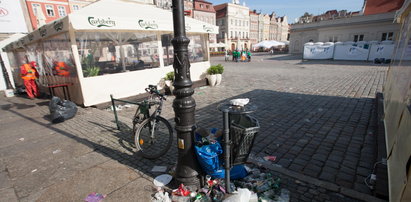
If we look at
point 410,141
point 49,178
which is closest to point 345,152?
point 410,141

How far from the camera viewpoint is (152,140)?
398 centimetres

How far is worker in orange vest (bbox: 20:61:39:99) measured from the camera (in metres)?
9.23

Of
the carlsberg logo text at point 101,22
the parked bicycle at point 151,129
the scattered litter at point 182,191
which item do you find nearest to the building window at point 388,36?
the carlsberg logo text at point 101,22

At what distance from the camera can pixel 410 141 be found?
1.88 m

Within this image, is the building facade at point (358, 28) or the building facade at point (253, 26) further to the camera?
the building facade at point (253, 26)

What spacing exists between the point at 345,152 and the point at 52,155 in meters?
5.60

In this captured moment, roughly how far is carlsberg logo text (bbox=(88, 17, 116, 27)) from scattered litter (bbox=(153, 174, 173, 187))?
550cm

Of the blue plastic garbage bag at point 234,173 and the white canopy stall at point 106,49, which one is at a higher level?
the white canopy stall at point 106,49

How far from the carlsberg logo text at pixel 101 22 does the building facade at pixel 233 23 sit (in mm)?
53042

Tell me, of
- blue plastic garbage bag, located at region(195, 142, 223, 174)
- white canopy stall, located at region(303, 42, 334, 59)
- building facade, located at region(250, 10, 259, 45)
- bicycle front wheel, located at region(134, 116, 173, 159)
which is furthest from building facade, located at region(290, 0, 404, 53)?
building facade, located at region(250, 10, 259, 45)

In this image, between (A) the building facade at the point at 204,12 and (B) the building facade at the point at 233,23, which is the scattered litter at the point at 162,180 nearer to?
(A) the building facade at the point at 204,12

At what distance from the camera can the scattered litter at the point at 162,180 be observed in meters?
2.93

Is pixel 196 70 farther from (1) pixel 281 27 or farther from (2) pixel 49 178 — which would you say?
(1) pixel 281 27

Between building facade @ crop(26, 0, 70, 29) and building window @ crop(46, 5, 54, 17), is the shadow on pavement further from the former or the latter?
building window @ crop(46, 5, 54, 17)
